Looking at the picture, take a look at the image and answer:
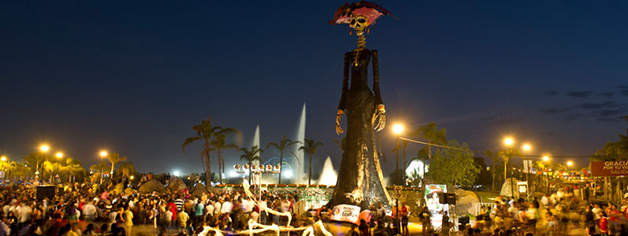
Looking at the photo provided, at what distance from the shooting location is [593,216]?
16.7 meters

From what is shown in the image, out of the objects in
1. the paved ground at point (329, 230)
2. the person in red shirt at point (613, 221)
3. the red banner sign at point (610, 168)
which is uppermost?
the red banner sign at point (610, 168)

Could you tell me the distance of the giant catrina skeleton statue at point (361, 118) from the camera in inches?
920

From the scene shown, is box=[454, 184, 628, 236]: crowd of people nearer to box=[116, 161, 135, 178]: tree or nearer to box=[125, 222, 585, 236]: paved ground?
box=[125, 222, 585, 236]: paved ground

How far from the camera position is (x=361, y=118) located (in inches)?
941

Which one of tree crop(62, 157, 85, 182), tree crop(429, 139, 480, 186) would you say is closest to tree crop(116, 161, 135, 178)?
tree crop(62, 157, 85, 182)

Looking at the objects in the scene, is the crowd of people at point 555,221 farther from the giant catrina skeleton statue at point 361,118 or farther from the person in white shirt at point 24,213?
the person in white shirt at point 24,213

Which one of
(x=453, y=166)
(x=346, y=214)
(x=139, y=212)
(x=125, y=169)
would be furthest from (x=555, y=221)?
(x=125, y=169)

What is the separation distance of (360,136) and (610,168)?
15.3 m

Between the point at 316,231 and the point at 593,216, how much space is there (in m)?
11.1

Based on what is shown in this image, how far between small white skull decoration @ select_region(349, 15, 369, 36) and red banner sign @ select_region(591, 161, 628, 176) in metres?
16.2

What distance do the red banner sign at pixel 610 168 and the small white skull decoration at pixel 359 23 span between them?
1621cm

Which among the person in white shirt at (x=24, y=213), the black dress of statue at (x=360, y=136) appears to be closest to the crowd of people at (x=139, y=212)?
the person in white shirt at (x=24, y=213)

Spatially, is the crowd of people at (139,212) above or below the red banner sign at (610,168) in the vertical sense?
below

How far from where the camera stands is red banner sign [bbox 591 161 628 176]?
2502 cm
